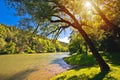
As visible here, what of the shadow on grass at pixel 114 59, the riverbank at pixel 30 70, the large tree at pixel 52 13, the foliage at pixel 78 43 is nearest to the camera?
the large tree at pixel 52 13

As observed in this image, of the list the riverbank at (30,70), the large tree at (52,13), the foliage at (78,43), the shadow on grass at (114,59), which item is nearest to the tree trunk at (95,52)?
the large tree at (52,13)

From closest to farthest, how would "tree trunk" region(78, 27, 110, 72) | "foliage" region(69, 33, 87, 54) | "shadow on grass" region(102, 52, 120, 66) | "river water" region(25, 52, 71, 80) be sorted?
"tree trunk" region(78, 27, 110, 72)
"foliage" region(69, 33, 87, 54)
"river water" region(25, 52, 71, 80)
"shadow on grass" region(102, 52, 120, 66)

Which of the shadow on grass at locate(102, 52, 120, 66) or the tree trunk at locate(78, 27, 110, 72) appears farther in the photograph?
the shadow on grass at locate(102, 52, 120, 66)

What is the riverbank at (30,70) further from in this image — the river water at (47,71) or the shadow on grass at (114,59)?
the shadow on grass at (114,59)

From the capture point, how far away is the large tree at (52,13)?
1844cm

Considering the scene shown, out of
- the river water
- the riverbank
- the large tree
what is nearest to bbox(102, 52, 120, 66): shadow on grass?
the river water

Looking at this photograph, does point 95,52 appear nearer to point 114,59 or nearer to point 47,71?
point 47,71

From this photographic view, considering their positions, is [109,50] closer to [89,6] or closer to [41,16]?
[89,6]

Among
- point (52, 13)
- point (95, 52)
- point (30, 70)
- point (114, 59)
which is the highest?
point (52, 13)

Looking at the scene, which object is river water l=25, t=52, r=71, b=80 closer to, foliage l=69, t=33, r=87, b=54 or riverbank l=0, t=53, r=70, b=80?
riverbank l=0, t=53, r=70, b=80

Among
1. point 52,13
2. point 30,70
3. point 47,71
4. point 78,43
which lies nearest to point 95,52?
point 52,13

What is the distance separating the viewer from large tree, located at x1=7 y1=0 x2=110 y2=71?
726 inches

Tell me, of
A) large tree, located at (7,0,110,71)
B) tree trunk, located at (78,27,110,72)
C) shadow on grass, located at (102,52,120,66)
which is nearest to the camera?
large tree, located at (7,0,110,71)

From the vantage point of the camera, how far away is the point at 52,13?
786 inches
